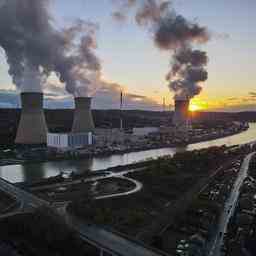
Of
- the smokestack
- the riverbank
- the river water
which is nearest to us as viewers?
the riverbank

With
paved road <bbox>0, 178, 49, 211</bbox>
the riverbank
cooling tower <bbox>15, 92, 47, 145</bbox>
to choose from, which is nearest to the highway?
the riverbank

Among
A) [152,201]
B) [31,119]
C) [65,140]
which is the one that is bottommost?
[152,201]

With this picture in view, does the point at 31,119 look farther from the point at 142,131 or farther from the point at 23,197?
the point at 142,131

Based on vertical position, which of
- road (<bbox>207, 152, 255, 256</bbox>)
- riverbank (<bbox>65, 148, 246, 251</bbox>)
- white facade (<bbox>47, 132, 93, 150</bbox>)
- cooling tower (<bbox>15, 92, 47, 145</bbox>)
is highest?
cooling tower (<bbox>15, 92, 47, 145</bbox>)

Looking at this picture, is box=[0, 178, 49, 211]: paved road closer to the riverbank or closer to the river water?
the riverbank

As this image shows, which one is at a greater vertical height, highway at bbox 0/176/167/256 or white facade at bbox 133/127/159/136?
white facade at bbox 133/127/159/136

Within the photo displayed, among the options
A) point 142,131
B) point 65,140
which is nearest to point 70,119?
point 142,131

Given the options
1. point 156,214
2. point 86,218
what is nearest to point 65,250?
point 86,218

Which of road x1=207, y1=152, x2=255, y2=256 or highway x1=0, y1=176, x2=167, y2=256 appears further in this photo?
road x1=207, y1=152, x2=255, y2=256
